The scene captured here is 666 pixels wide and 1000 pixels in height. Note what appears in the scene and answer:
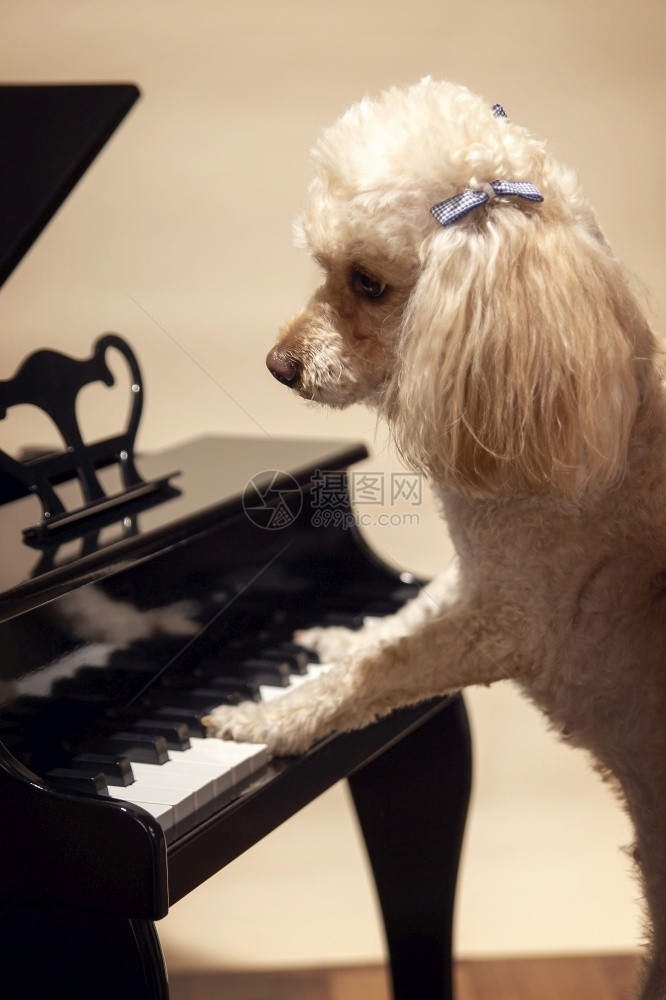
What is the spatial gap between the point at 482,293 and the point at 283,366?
217 millimetres

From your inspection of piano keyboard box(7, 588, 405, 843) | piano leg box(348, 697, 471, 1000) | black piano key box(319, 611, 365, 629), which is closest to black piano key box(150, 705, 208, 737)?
piano keyboard box(7, 588, 405, 843)

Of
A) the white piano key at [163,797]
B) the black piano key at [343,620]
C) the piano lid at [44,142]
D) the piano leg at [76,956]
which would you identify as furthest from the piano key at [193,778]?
the piano lid at [44,142]

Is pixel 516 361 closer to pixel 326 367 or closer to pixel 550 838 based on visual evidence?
pixel 326 367

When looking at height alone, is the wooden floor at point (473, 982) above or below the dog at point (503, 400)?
Result: below

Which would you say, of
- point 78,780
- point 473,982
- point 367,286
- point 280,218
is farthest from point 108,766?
point 280,218

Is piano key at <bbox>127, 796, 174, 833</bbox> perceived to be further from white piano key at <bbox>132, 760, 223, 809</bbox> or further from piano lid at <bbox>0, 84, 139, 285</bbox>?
piano lid at <bbox>0, 84, 139, 285</bbox>

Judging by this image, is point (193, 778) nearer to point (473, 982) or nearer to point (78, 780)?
point (78, 780)

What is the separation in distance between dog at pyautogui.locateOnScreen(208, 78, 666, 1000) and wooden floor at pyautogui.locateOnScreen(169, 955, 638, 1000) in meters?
1.05

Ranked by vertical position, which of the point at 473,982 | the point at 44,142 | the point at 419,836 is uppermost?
the point at 44,142

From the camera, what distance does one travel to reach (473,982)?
2.31 metres

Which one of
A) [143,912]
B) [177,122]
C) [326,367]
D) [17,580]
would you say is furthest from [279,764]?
[177,122]

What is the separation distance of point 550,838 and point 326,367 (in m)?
1.81

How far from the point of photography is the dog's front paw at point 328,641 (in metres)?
1.62

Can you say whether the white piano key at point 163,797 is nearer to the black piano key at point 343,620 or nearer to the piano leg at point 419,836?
the black piano key at point 343,620
